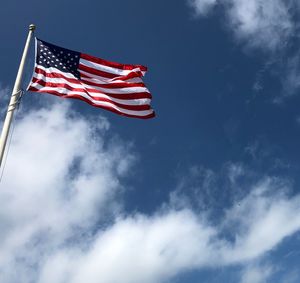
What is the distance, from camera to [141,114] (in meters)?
21.7

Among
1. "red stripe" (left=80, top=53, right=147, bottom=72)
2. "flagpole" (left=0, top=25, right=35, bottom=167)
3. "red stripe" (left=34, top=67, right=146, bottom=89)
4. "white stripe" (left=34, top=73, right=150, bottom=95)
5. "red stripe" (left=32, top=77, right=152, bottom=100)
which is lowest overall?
"flagpole" (left=0, top=25, right=35, bottom=167)

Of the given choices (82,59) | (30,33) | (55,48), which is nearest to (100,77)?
(82,59)

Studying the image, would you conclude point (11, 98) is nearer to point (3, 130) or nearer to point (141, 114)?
point (3, 130)

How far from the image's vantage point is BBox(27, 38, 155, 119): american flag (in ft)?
65.2

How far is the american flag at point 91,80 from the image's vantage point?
65.2 feet

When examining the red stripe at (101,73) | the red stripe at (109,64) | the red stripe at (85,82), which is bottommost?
the red stripe at (85,82)

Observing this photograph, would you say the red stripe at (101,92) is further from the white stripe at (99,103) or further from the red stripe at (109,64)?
the red stripe at (109,64)

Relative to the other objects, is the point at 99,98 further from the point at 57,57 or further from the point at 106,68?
the point at 57,57

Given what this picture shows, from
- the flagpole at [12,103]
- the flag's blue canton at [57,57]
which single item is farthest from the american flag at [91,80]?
the flagpole at [12,103]

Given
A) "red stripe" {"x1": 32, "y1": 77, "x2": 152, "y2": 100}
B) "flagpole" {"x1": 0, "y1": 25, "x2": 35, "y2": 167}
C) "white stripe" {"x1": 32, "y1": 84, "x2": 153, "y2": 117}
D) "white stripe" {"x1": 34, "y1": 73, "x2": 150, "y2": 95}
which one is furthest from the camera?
"white stripe" {"x1": 34, "y1": 73, "x2": 150, "y2": 95}

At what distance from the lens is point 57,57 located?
2102 cm

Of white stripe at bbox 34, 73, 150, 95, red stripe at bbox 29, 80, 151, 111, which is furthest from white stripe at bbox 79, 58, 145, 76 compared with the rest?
red stripe at bbox 29, 80, 151, 111

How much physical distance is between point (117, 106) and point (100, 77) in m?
1.77

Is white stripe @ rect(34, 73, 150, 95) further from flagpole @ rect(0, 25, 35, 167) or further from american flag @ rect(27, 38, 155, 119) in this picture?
flagpole @ rect(0, 25, 35, 167)
